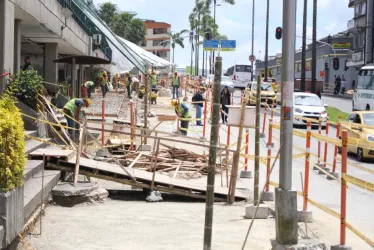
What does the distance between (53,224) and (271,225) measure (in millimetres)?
3404

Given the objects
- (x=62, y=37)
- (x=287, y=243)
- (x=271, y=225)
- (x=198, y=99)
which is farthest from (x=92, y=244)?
(x=198, y=99)

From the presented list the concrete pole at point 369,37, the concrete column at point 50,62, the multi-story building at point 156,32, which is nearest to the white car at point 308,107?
the concrete column at point 50,62

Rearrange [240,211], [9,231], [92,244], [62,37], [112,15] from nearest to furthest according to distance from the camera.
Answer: [9,231] < [92,244] < [240,211] < [62,37] < [112,15]

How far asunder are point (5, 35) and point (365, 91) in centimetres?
2397

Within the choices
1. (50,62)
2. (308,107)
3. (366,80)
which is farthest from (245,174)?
(366,80)

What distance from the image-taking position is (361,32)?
6925 cm

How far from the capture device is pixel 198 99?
27.7 m

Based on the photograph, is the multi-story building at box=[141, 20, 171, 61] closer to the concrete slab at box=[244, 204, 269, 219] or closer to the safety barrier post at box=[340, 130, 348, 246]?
the concrete slab at box=[244, 204, 269, 219]

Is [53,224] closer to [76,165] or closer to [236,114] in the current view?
[76,165]

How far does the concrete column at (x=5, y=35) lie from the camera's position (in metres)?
14.6

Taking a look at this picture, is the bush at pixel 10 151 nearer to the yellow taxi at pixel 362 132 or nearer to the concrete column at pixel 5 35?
the concrete column at pixel 5 35

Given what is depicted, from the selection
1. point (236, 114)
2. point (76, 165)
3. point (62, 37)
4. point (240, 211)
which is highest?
point (62, 37)

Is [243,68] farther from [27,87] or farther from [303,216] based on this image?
[303,216]

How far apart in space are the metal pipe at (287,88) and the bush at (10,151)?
3.10 meters
